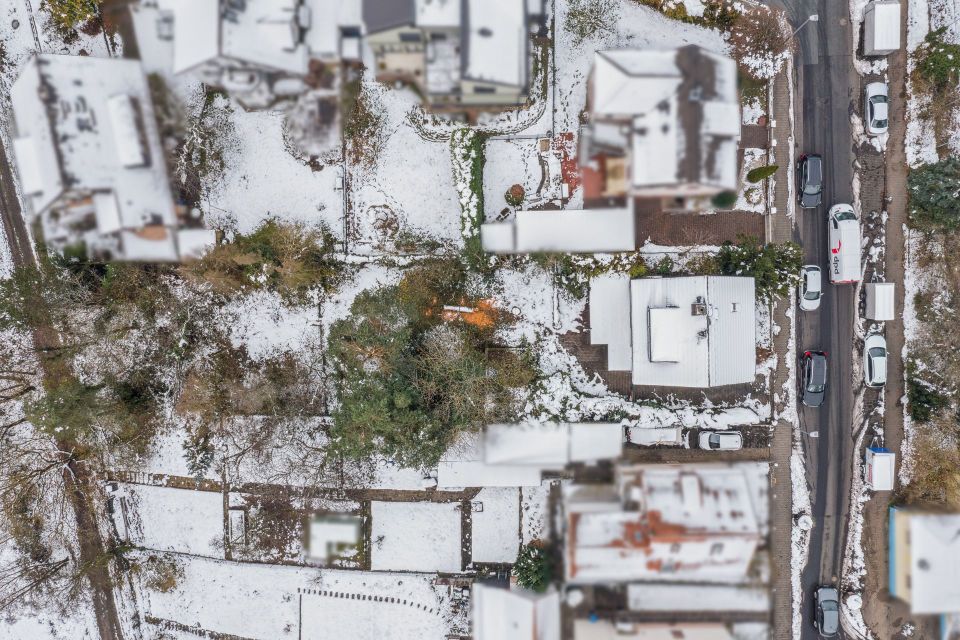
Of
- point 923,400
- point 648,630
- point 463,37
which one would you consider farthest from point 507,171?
point 923,400

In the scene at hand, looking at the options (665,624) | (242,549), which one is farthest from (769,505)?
(242,549)

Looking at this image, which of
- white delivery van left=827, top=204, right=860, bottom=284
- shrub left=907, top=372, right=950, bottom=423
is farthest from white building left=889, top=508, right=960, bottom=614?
white delivery van left=827, top=204, right=860, bottom=284

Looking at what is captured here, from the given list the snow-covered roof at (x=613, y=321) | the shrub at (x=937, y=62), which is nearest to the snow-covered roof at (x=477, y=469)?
the snow-covered roof at (x=613, y=321)

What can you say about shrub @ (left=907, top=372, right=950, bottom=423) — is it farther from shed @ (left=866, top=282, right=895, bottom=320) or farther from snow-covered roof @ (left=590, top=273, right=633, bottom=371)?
snow-covered roof @ (left=590, top=273, right=633, bottom=371)

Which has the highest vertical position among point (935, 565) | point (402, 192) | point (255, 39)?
point (255, 39)

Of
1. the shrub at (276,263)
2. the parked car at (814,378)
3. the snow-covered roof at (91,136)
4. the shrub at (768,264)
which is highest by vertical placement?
the snow-covered roof at (91,136)

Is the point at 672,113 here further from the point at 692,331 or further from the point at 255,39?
the point at 255,39

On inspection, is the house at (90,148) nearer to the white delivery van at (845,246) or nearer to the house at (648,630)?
the house at (648,630)
